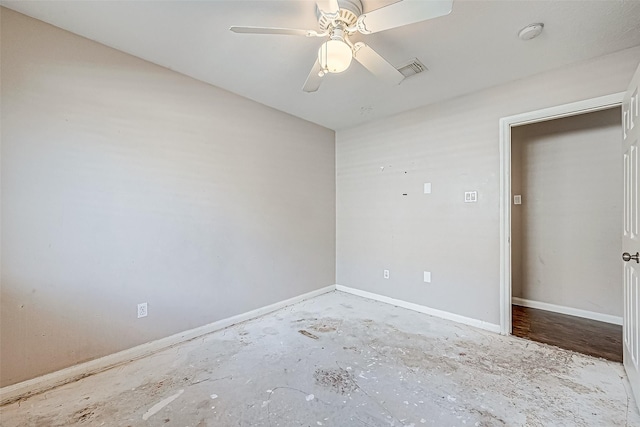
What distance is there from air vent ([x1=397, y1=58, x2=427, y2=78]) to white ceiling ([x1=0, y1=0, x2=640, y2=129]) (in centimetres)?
5

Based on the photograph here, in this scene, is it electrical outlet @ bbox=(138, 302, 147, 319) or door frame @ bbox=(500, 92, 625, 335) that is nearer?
electrical outlet @ bbox=(138, 302, 147, 319)

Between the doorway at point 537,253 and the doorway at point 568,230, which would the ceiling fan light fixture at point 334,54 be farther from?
the doorway at point 568,230

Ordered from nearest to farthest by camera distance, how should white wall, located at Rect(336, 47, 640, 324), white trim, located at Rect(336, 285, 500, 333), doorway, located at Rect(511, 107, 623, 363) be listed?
white wall, located at Rect(336, 47, 640, 324), white trim, located at Rect(336, 285, 500, 333), doorway, located at Rect(511, 107, 623, 363)

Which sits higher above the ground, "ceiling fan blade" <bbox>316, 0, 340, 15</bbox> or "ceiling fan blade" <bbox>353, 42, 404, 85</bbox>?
"ceiling fan blade" <bbox>316, 0, 340, 15</bbox>

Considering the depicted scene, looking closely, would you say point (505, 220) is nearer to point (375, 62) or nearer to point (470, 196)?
point (470, 196)

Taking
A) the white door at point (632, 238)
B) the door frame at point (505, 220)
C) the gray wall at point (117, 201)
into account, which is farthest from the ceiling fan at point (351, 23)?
the door frame at point (505, 220)

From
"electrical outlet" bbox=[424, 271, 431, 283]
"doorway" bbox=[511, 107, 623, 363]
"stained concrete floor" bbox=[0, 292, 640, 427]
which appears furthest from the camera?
"electrical outlet" bbox=[424, 271, 431, 283]

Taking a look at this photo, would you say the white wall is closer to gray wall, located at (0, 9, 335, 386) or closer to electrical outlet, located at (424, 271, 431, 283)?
electrical outlet, located at (424, 271, 431, 283)

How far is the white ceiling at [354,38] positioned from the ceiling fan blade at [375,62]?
26 cm

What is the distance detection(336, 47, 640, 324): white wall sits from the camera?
2525 millimetres

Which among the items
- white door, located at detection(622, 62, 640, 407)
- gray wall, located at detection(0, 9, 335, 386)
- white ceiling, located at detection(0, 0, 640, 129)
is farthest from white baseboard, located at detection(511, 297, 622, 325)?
gray wall, located at detection(0, 9, 335, 386)

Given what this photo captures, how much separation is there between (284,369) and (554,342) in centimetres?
241

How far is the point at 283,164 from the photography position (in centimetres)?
342

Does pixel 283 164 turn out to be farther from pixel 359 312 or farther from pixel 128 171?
pixel 359 312
